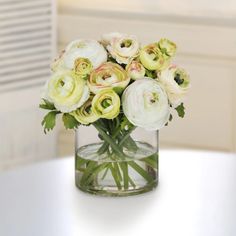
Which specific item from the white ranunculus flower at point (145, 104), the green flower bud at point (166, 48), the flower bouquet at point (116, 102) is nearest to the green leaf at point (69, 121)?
the flower bouquet at point (116, 102)

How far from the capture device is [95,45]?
5.57ft

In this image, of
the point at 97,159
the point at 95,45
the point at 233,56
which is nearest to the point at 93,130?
the point at 97,159

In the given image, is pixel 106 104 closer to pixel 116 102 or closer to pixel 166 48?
pixel 116 102

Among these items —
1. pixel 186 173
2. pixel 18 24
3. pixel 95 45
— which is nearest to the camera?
pixel 95 45

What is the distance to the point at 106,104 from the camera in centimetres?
163

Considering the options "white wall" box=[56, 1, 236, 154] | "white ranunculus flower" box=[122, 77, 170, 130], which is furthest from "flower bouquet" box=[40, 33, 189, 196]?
"white wall" box=[56, 1, 236, 154]

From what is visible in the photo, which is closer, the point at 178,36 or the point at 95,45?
the point at 95,45

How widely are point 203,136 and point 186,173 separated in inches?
42.0

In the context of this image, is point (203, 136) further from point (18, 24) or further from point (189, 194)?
point (189, 194)

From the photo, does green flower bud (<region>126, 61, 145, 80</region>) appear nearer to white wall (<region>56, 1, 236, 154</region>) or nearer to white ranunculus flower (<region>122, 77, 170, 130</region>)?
white ranunculus flower (<region>122, 77, 170, 130</region>)

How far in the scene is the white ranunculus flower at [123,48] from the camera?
5.53 feet

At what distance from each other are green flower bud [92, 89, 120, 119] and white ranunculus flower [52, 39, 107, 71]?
0.07 meters

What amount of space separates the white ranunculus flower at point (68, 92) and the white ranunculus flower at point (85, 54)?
4 cm

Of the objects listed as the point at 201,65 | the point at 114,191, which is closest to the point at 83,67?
the point at 114,191
